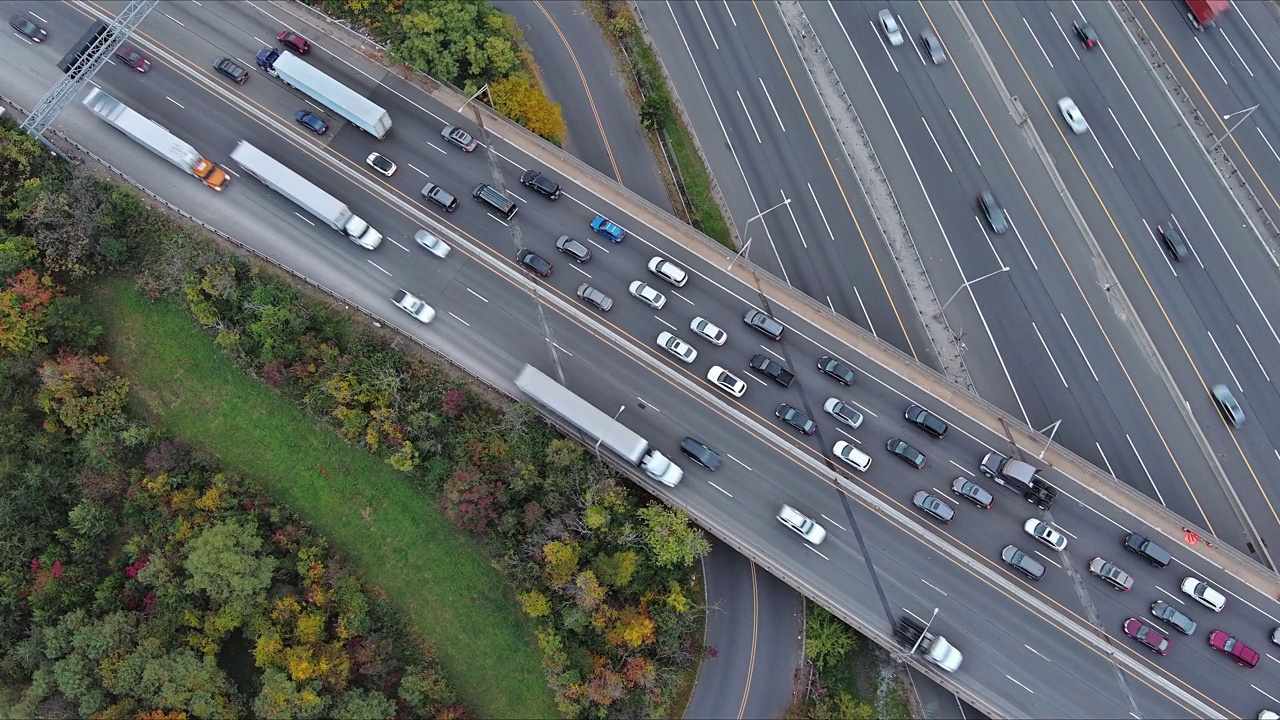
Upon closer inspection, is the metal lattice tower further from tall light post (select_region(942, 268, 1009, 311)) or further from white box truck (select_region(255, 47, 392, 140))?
tall light post (select_region(942, 268, 1009, 311))

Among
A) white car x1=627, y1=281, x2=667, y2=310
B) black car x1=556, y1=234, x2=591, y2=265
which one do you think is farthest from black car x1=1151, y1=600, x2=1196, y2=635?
black car x1=556, y1=234, x2=591, y2=265

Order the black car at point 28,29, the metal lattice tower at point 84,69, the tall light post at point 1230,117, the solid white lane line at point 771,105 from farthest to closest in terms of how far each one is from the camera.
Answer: the solid white lane line at point 771,105 < the tall light post at point 1230,117 < the black car at point 28,29 < the metal lattice tower at point 84,69

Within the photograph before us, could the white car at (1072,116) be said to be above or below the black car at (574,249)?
above

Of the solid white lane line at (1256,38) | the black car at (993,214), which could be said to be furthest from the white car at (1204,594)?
the solid white lane line at (1256,38)

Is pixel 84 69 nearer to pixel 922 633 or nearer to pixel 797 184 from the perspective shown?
pixel 797 184

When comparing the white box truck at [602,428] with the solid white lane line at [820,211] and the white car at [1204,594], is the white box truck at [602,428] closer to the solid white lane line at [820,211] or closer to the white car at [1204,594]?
the solid white lane line at [820,211]
